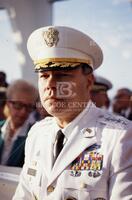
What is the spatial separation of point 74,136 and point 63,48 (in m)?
0.38

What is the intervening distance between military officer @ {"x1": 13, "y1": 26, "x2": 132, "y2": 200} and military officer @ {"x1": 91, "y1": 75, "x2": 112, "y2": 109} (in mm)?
126

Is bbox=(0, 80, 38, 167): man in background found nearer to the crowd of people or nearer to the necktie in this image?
the crowd of people

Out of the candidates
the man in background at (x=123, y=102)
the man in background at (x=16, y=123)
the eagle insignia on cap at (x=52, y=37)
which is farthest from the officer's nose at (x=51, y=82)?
the man in background at (x=16, y=123)

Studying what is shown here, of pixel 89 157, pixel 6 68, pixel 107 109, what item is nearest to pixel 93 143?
pixel 89 157

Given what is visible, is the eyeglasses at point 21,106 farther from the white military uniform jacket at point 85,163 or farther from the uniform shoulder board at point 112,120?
the uniform shoulder board at point 112,120

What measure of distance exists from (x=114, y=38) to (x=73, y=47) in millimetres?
293

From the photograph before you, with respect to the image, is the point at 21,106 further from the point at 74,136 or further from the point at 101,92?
the point at 74,136

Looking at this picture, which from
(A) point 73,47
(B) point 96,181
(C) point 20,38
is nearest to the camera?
(B) point 96,181

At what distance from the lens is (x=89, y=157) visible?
4.50 ft

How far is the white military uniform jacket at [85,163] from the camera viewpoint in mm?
1265

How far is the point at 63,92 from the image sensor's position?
137cm

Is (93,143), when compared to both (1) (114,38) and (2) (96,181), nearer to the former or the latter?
(2) (96,181)

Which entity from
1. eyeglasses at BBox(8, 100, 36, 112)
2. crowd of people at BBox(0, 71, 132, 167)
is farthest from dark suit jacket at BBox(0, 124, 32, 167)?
eyeglasses at BBox(8, 100, 36, 112)

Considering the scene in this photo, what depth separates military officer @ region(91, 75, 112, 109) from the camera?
1628mm
